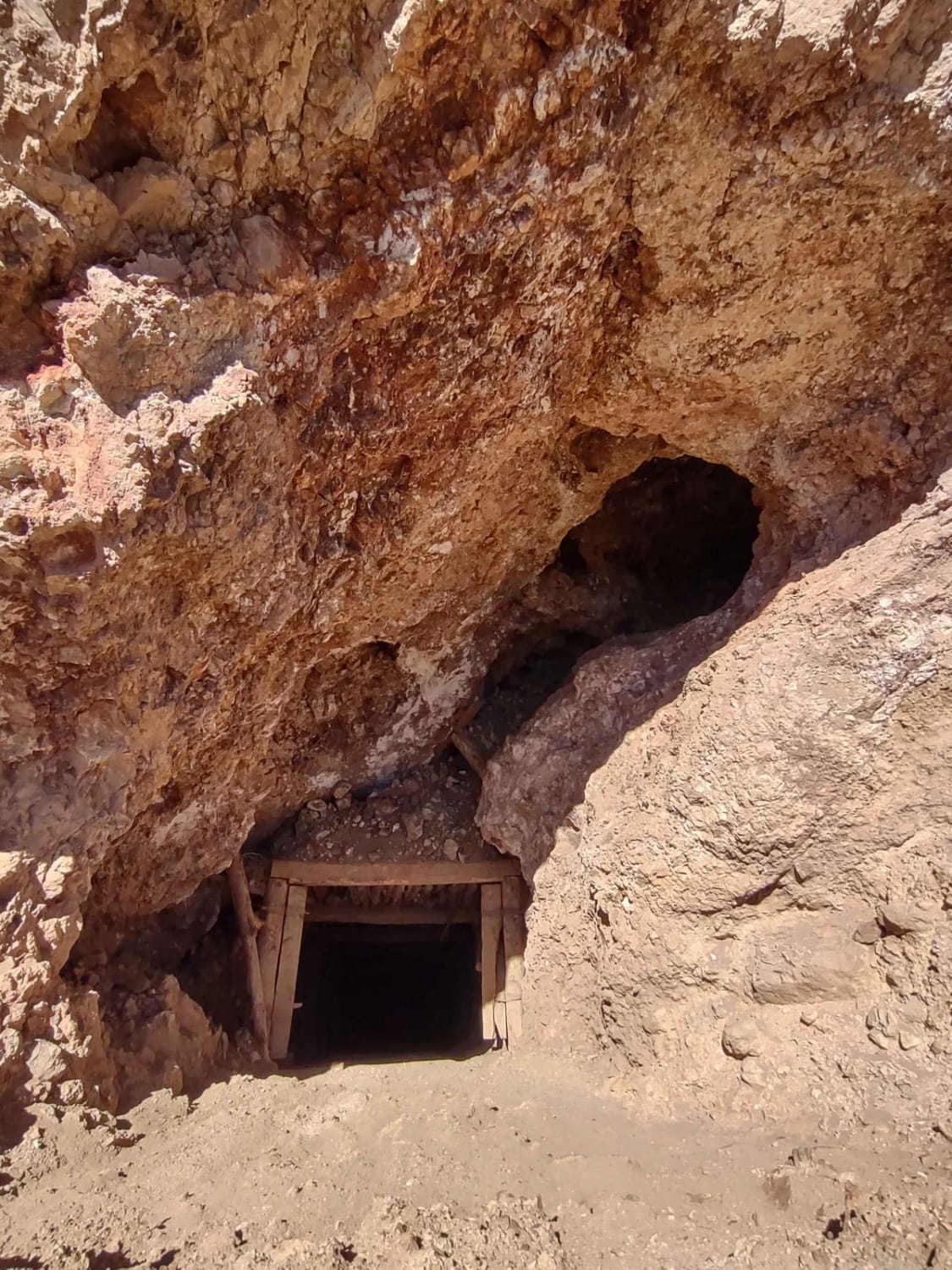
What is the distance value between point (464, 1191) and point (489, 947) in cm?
184

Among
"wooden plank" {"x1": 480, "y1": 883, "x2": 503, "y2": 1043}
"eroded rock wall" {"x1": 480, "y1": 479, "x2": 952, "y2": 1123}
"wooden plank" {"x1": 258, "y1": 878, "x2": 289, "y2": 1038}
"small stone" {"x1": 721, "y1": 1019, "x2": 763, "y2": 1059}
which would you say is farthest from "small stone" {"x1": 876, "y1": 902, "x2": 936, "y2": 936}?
"wooden plank" {"x1": 258, "y1": 878, "x2": 289, "y2": 1038}

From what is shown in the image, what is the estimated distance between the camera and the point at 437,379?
225 cm

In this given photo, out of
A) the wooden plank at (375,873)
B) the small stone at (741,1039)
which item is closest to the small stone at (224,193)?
the small stone at (741,1039)

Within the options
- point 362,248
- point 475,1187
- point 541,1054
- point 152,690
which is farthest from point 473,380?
point 541,1054

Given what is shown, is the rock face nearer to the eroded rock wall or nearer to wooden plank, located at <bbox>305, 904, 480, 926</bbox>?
the eroded rock wall

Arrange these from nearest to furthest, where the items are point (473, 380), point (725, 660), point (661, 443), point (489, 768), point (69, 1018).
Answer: point (69, 1018)
point (473, 380)
point (725, 660)
point (661, 443)
point (489, 768)

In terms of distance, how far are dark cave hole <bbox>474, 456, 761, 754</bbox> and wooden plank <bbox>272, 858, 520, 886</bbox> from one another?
56 cm

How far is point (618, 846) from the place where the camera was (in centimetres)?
265

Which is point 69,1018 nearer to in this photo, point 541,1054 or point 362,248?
point 541,1054

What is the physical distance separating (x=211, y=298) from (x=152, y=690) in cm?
106

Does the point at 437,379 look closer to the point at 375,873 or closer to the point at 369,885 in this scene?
the point at 375,873

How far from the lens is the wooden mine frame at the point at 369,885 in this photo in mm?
3529

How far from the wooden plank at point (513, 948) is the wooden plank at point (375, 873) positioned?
14 cm

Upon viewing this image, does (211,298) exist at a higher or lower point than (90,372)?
higher
